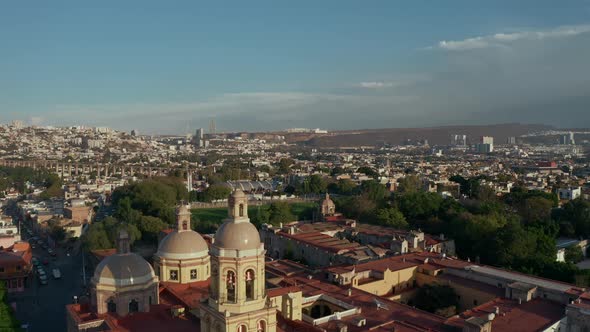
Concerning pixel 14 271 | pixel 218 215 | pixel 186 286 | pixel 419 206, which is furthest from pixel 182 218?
pixel 218 215

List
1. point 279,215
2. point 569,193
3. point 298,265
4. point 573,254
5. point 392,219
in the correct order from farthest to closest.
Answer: point 569,193
point 279,215
point 392,219
point 573,254
point 298,265

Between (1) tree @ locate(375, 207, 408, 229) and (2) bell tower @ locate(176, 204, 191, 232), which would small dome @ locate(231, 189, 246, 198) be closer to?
(2) bell tower @ locate(176, 204, 191, 232)

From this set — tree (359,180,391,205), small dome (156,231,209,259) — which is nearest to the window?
small dome (156,231,209,259)

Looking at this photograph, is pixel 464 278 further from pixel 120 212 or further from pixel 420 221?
pixel 120 212

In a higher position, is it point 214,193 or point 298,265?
point 298,265

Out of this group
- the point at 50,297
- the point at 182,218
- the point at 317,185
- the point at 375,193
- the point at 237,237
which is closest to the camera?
the point at 237,237

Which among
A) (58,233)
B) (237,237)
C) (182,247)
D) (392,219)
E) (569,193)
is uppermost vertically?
(237,237)

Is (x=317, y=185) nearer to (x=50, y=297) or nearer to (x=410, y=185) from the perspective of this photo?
(x=410, y=185)
